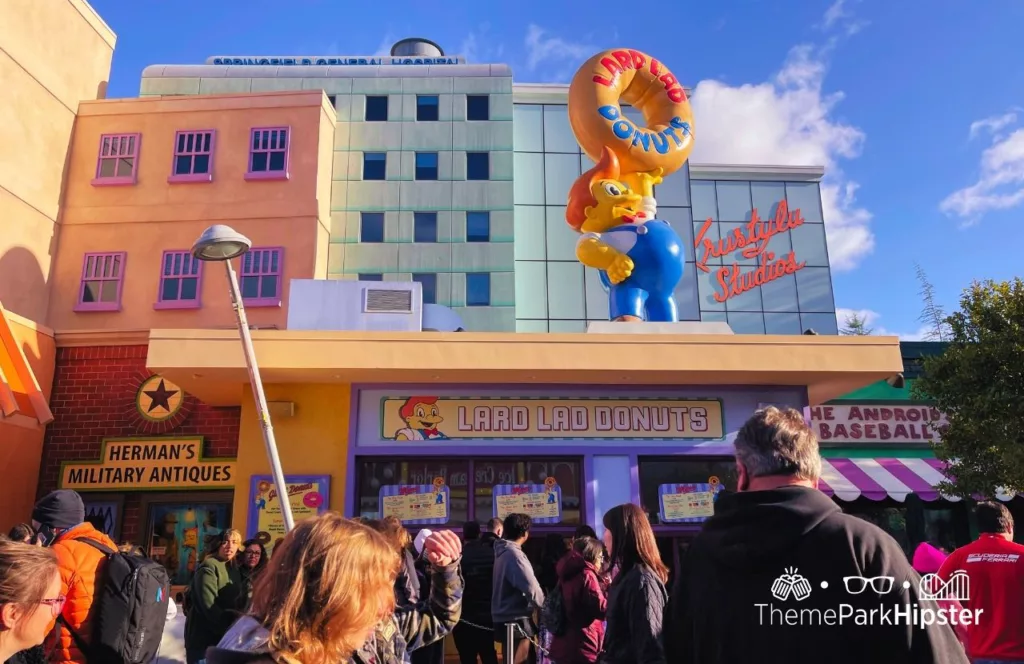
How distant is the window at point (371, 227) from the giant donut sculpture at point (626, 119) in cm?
1493

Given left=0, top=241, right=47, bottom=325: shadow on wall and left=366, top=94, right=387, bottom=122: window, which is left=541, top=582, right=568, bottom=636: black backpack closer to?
left=0, top=241, right=47, bottom=325: shadow on wall

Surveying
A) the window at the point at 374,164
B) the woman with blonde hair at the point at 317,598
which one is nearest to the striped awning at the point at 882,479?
the woman with blonde hair at the point at 317,598

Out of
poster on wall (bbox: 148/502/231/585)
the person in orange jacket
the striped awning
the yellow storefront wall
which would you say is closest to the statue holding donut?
the yellow storefront wall

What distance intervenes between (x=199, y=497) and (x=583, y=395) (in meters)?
6.70

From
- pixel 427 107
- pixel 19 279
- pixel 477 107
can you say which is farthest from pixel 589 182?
pixel 427 107

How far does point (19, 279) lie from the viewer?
14.3 m

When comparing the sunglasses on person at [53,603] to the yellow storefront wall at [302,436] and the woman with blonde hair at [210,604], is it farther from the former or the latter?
the yellow storefront wall at [302,436]

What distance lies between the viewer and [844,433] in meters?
16.4

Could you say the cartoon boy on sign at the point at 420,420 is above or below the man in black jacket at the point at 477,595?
above

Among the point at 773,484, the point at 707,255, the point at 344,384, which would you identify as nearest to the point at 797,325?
the point at 707,255

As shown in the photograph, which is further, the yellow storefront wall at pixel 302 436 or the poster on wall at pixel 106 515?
the poster on wall at pixel 106 515

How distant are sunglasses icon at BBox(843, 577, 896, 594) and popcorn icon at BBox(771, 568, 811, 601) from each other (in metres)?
0.11

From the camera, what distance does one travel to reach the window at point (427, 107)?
1053 inches

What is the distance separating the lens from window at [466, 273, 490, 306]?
83.3 ft
